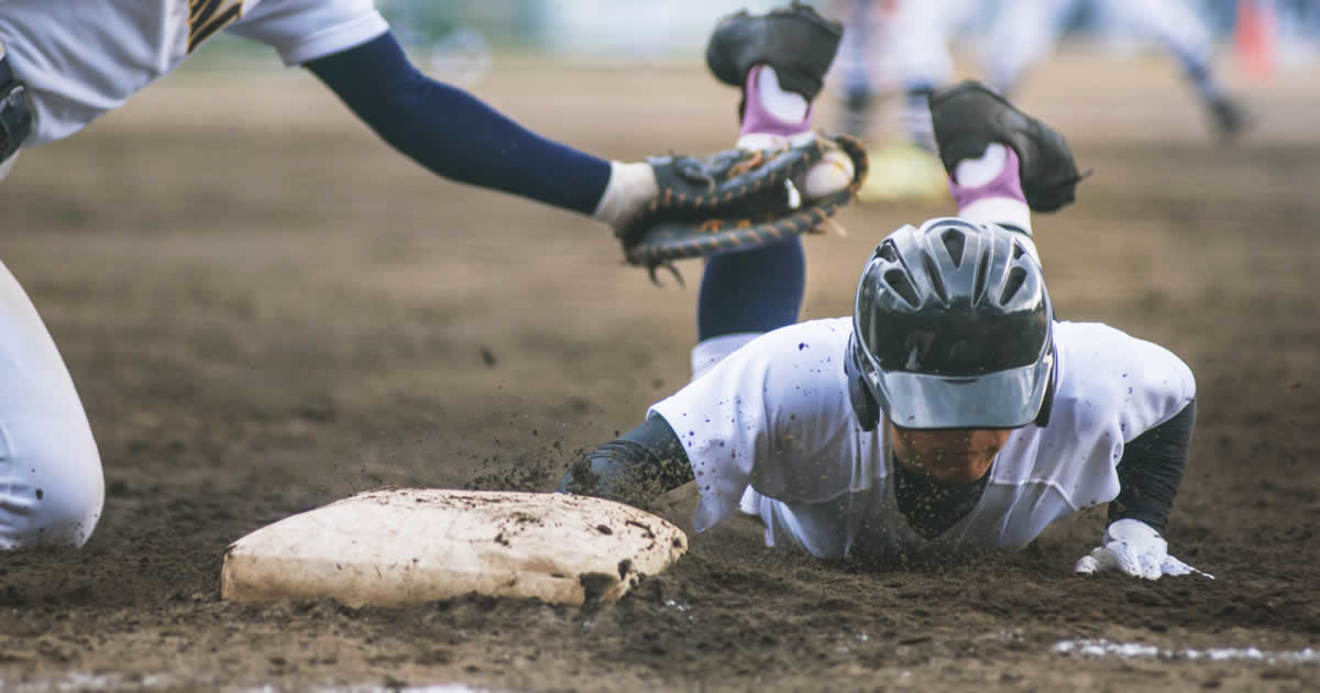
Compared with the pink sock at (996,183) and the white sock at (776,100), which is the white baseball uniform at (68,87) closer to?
the white sock at (776,100)

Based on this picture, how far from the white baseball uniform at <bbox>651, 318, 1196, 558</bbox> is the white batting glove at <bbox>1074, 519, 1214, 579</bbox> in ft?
0.38

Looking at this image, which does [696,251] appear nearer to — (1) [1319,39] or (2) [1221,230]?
(2) [1221,230]

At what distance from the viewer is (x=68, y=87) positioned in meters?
3.30

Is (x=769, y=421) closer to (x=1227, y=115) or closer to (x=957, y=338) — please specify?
(x=957, y=338)

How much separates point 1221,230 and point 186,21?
8.10 metres

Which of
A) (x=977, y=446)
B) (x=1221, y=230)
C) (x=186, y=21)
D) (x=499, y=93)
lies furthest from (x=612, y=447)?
(x=499, y=93)

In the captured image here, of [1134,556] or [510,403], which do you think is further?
[510,403]

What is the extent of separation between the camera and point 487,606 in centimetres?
288

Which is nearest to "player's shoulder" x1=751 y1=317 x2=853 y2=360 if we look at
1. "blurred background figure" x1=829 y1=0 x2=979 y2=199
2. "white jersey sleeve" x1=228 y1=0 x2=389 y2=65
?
"white jersey sleeve" x1=228 y1=0 x2=389 y2=65

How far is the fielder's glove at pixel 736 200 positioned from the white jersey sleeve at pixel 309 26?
2.56 feet

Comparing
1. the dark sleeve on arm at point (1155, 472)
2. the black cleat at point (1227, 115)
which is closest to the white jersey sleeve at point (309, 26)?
the dark sleeve on arm at point (1155, 472)

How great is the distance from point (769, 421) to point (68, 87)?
1591 millimetres

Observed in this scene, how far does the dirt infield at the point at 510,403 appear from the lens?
2.73 m

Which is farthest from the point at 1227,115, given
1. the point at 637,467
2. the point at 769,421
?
the point at 637,467
